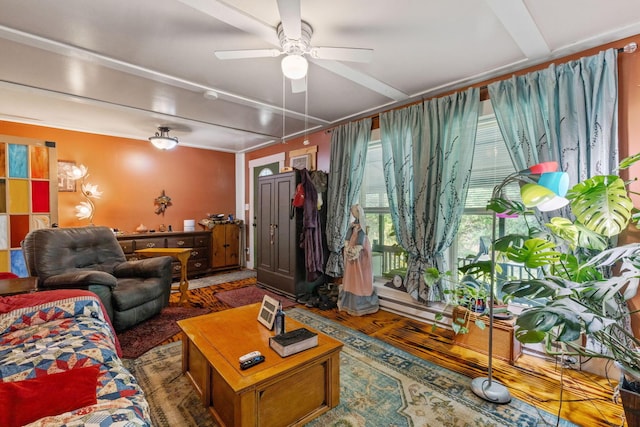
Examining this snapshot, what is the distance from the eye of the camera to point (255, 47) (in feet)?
6.78

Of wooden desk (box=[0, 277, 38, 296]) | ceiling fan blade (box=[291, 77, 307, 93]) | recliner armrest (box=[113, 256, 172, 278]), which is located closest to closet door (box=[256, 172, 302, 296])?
recliner armrest (box=[113, 256, 172, 278])

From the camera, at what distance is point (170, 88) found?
109 inches

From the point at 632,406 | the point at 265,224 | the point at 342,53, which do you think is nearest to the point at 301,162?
the point at 265,224

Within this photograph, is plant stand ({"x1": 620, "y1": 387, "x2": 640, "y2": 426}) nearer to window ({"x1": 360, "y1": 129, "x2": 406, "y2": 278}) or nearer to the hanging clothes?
window ({"x1": 360, "y1": 129, "x2": 406, "y2": 278})

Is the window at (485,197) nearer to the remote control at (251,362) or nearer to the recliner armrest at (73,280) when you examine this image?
the remote control at (251,362)

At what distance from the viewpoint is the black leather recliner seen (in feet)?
7.98

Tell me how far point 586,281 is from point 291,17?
2.12 m

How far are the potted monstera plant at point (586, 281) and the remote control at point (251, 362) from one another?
1246mm

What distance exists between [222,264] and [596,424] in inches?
195

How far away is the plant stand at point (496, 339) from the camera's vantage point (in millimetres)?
2197

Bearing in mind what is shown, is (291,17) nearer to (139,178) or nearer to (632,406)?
(632,406)

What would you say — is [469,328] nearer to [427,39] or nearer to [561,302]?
[561,302]

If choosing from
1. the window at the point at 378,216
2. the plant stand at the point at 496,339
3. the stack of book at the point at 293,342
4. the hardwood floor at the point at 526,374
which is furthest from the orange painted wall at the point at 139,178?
the plant stand at the point at 496,339

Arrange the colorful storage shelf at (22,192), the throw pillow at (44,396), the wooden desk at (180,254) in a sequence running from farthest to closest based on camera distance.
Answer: the wooden desk at (180,254) → the colorful storage shelf at (22,192) → the throw pillow at (44,396)
